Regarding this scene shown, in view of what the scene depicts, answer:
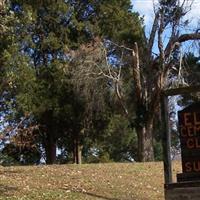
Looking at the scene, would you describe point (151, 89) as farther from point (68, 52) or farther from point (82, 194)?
point (82, 194)

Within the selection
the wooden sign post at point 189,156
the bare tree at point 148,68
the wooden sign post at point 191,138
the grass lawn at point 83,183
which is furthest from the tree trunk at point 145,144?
the wooden sign post at point 191,138

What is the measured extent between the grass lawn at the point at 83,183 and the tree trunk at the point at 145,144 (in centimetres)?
982

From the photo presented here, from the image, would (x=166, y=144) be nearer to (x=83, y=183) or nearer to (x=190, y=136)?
(x=190, y=136)

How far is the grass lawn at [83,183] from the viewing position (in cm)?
1595

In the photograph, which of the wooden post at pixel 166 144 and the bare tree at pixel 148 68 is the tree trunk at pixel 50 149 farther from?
the wooden post at pixel 166 144

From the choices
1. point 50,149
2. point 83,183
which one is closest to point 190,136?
point 83,183

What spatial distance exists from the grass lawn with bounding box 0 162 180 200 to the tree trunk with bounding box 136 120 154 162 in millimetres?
9824

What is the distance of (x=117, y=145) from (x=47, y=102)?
27.2 meters

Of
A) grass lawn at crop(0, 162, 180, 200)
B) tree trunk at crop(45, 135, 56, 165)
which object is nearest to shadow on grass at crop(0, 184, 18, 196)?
grass lawn at crop(0, 162, 180, 200)

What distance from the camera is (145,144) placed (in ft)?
107

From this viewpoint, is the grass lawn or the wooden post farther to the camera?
the grass lawn

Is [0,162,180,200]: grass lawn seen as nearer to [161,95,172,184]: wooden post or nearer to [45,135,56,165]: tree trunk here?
[161,95,172,184]: wooden post

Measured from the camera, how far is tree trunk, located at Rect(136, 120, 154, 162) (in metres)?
32.3

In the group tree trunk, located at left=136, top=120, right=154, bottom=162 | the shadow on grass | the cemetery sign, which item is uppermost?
tree trunk, located at left=136, top=120, right=154, bottom=162
